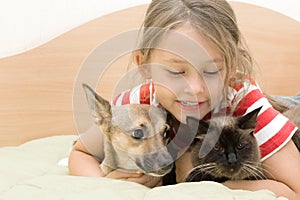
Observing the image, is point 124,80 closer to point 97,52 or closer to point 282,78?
point 97,52

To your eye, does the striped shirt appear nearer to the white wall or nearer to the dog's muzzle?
the dog's muzzle

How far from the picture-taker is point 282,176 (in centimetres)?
125

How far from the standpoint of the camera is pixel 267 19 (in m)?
2.32

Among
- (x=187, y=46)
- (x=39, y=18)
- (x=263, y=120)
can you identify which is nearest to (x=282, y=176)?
(x=263, y=120)

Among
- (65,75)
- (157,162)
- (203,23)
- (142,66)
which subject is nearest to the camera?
(157,162)

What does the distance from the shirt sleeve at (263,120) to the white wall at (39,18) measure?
107 centimetres

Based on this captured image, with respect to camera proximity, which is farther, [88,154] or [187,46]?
[88,154]

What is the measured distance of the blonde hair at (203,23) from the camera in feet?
4.18

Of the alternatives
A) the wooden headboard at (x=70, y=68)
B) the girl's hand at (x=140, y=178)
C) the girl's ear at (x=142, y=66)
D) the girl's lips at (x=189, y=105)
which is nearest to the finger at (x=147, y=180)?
the girl's hand at (x=140, y=178)

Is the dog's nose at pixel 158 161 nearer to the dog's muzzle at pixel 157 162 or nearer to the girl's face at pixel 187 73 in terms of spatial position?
the dog's muzzle at pixel 157 162

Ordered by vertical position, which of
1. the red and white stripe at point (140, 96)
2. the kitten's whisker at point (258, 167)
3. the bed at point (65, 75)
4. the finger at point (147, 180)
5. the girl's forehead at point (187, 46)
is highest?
the girl's forehead at point (187, 46)

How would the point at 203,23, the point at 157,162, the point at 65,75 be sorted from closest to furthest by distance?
the point at 157,162, the point at 203,23, the point at 65,75

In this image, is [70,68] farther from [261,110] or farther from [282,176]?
[282,176]

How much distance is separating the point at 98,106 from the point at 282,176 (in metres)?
0.50
